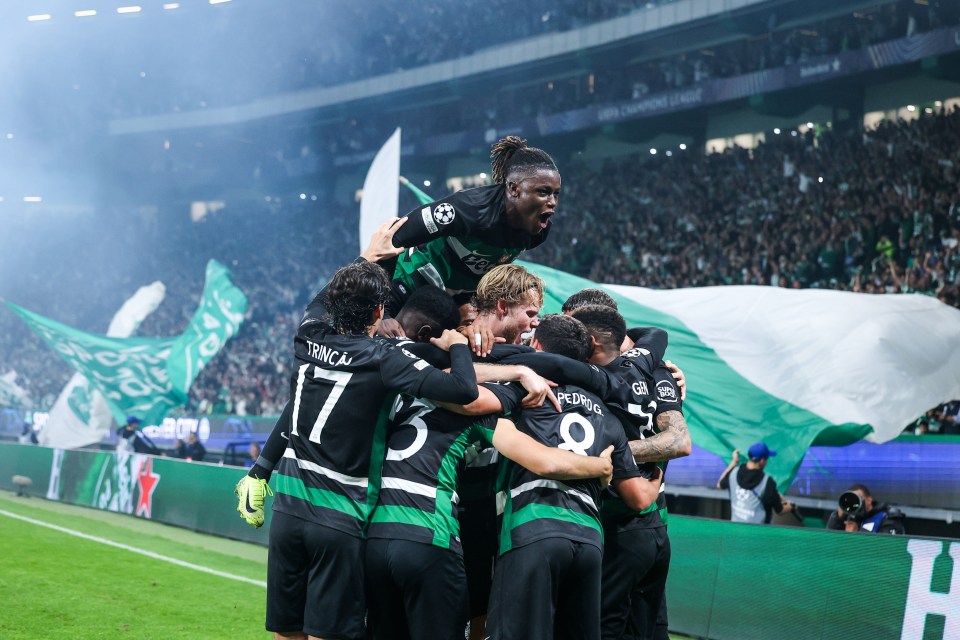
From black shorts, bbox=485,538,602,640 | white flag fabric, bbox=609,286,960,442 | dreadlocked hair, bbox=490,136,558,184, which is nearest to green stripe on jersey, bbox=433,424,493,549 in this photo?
black shorts, bbox=485,538,602,640

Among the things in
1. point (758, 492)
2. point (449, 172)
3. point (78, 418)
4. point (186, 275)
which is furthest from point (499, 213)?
point (186, 275)

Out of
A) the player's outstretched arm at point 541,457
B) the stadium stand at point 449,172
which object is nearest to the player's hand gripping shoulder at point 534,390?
the player's outstretched arm at point 541,457

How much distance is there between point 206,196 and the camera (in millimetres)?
48844

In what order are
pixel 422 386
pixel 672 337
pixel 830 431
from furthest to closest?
pixel 672 337
pixel 830 431
pixel 422 386

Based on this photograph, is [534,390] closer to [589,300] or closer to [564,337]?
[564,337]

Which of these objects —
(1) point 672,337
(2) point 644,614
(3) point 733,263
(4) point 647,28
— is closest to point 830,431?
A: (1) point 672,337

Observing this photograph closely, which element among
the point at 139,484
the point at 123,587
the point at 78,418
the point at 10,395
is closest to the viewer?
the point at 123,587

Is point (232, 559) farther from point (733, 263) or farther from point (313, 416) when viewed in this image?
point (733, 263)

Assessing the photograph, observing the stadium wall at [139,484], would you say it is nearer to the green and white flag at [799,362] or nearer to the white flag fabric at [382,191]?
the white flag fabric at [382,191]

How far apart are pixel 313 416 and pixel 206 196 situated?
4623 centimetres

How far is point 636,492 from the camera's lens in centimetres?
493

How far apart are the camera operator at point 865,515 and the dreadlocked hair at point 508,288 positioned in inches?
213

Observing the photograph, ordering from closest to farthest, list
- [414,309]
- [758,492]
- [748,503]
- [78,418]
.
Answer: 1. [414,309]
2. [758,492]
3. [748,503]
4. [78,418]

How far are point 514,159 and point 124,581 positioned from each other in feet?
25.3
